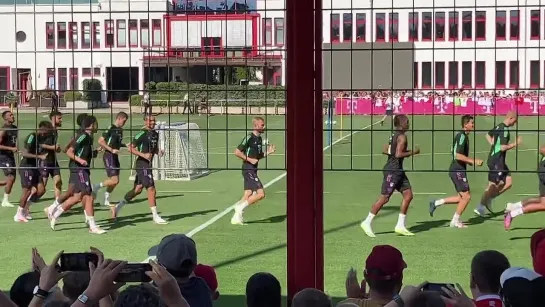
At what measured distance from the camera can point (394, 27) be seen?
20.9ft

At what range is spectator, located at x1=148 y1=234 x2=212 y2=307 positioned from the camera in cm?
368

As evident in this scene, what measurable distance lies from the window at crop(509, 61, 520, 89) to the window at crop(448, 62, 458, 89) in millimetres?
409

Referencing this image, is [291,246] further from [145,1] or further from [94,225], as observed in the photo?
[94,225]

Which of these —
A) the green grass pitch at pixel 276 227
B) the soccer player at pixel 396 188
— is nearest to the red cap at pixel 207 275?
the green grass pitch at pixel 276 227

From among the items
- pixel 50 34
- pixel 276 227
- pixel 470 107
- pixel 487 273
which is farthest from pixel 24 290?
pixel 276 227

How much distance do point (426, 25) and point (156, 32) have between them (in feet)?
6.66

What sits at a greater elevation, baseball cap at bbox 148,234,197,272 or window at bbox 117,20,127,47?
window at bbox 117,20,127,47

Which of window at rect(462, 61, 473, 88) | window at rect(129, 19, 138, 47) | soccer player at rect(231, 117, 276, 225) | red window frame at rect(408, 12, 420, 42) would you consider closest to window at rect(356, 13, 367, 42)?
red window frame at rect(408, 12, 420, 42)

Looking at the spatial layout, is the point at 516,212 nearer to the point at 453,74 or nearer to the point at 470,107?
the point at 470,107

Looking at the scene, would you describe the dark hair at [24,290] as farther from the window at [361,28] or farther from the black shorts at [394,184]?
the black shorts at [394,184]

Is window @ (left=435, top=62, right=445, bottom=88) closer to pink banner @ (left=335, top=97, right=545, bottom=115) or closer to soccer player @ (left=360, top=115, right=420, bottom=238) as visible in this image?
pink banner @ (left=335, top=97, right=545, bottom=115)

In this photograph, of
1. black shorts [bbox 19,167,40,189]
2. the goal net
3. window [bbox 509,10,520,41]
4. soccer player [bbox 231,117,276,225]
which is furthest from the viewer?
the goal net

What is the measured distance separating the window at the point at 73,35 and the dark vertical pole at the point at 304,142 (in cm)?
192

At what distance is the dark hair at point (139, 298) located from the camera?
279cm
